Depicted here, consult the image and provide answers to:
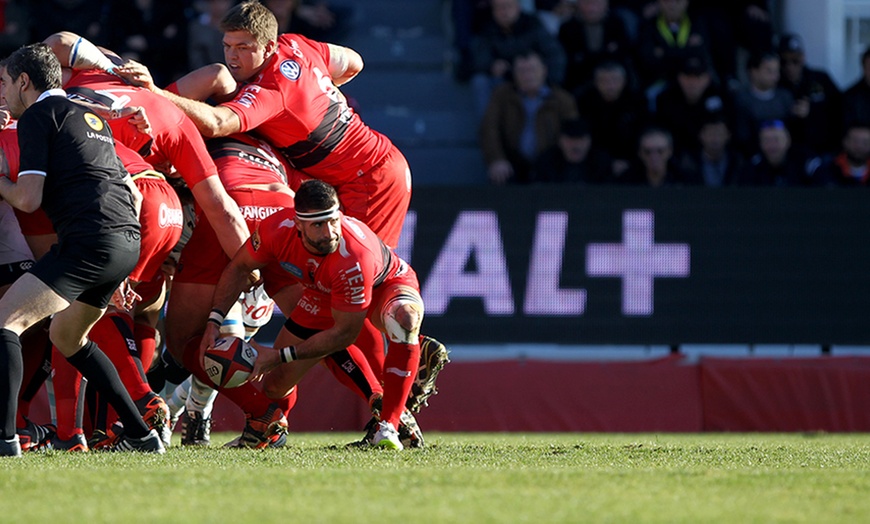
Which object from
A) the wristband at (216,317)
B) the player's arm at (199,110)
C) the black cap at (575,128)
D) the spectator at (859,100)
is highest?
the player's arm at (199,110)

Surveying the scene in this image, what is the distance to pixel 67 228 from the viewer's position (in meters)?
6.46

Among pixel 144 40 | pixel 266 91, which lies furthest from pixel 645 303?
pixel 144 40

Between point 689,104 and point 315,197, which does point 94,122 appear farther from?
point 689,104

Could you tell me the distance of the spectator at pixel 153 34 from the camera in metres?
13.7

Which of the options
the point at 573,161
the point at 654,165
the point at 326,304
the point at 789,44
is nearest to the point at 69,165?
the point at 326,304

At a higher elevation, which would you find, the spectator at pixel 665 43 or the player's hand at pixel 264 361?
the player's hand at pixel 264 361

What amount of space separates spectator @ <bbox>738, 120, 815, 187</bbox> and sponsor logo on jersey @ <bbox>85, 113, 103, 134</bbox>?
7.53 m

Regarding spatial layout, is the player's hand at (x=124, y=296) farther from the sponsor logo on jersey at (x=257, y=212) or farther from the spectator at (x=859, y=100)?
the spectator at (x=859, y=100)

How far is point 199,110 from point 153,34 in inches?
263

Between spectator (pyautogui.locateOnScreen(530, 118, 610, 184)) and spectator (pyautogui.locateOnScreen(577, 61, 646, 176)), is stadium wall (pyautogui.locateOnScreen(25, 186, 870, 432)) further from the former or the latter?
spectator (pyautogui.locateOnScreen(577, 61, 646, 176))

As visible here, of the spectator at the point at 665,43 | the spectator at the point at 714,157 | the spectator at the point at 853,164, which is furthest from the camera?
the spectator at the point at 665,43

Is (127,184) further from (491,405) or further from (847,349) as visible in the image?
(847,349)

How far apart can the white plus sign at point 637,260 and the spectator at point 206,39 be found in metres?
4.57

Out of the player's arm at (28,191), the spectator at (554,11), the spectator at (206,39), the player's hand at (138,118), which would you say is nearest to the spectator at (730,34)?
the spectator at (554,11)
